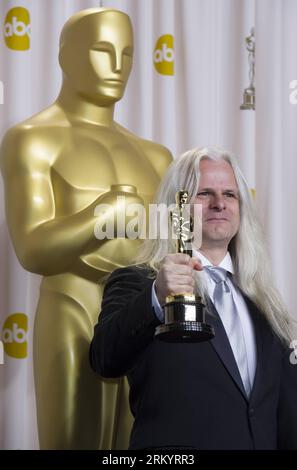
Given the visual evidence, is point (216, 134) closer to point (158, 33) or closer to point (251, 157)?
point (251, 157)

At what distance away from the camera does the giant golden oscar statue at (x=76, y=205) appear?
1826 millimetres

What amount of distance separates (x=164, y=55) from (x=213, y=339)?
1.28 m

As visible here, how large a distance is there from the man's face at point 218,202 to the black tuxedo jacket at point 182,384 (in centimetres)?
16

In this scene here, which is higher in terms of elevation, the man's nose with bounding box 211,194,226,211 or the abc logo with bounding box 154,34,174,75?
the abc logo with bounding box 154,34,174,75

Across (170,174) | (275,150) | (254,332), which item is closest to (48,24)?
(275,150)

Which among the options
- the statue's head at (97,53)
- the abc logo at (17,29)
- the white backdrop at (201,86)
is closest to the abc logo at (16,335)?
the white backdrop at (201,86)

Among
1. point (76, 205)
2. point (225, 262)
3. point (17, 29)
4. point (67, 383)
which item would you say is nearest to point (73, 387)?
point (67, 383)

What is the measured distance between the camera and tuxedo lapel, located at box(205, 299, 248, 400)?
1.34 meters

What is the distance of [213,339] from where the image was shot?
1.35 meters

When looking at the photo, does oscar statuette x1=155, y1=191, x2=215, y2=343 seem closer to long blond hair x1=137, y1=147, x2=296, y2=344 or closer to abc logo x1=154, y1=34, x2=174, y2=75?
long blond hair x1=137, y1=147, x2=296, y2=344

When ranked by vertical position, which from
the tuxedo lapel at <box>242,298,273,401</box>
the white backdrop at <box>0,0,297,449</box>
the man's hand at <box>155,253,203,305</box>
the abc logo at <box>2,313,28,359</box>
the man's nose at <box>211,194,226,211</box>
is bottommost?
the abc logo at <box>2,313,28,359</box>

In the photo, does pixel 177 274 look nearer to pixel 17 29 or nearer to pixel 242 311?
pixel 242 311

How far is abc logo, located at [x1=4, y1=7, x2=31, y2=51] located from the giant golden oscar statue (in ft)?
1.05

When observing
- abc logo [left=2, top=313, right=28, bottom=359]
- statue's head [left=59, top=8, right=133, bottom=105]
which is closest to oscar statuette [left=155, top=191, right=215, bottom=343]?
statue's head [left=59, top=8, right=133, bottom=105]
